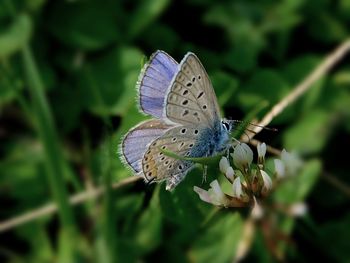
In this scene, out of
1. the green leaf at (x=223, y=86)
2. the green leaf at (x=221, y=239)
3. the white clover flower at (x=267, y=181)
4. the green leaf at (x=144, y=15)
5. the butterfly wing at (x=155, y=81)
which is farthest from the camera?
the green leaf at (x=144, y=15)

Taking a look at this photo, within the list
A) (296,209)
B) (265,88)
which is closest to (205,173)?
(296,209)

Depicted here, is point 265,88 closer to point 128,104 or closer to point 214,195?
point 128,104

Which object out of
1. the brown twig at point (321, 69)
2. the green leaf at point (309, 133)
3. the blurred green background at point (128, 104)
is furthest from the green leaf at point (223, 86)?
the green leaf at point (309, 133)

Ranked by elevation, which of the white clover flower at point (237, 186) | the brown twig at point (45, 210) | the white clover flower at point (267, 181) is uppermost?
the white clover flower at point (267, 181)

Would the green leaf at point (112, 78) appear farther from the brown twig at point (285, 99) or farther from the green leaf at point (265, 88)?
the green leaf at point (265, 88)

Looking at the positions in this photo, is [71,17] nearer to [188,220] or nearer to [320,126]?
[320,126]

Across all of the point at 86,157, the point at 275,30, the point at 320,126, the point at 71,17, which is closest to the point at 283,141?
the point at 320,126

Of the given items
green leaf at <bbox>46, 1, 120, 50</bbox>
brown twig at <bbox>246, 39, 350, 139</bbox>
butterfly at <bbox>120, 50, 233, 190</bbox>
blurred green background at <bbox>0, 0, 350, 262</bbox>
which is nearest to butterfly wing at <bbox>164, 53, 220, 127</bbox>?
butterfly at <bbox>120, 50, 233, 190</bbox>
